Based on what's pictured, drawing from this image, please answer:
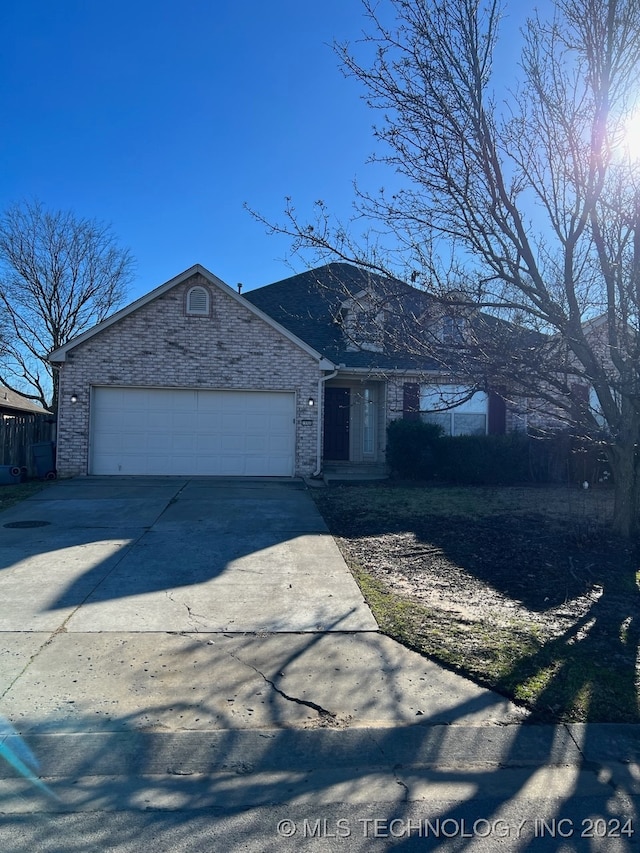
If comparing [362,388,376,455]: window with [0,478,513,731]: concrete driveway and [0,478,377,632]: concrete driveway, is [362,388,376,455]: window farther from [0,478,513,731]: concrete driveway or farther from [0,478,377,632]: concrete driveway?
[0,478,513,731]: concrete driveway

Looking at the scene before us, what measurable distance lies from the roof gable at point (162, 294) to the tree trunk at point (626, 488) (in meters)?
8.40

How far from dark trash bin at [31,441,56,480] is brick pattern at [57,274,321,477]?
341mm

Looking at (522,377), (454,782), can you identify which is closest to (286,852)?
(454,782)

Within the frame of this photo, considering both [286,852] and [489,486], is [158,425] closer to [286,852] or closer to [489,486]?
[489,486]

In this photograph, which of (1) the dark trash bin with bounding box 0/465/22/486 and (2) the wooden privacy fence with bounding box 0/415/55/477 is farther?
(2) the wooden privacy fence with bounding box 0/415/55/477

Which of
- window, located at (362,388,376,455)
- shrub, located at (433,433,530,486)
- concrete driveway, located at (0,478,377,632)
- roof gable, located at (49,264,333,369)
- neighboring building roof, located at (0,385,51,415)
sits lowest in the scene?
concrete driveway, located at (0,478,377,632)

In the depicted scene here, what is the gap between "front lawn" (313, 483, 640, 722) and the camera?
4.37 meters

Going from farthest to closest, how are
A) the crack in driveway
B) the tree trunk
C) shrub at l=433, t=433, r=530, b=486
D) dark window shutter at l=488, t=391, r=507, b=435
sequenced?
1. dark window shutter at l=488, t=391, r=507, b=435
2. shrub at l=433, t=433, r=530, b=486
3. the tree trunk
4. the crack in driveway

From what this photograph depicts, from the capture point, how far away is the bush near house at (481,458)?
14.7m

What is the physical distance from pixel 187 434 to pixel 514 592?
34.2 ft

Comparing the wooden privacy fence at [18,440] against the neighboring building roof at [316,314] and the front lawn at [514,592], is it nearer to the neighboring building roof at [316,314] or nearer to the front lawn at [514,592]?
the neighboring building roof at [316,314]

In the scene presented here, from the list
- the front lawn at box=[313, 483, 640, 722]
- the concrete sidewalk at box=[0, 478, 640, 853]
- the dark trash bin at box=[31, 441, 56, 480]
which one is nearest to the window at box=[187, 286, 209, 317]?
the dark trash bin at box=[31, 441, 56, 480]

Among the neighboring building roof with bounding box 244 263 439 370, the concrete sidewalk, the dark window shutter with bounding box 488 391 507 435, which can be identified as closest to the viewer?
the concrete sidewalk

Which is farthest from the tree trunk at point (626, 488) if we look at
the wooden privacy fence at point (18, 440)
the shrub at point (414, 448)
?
the wooden privacy fence at point (18, 440)
